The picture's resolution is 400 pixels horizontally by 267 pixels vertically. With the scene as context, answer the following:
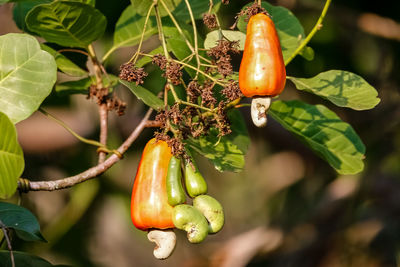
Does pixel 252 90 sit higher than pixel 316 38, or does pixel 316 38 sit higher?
pixel 252 90

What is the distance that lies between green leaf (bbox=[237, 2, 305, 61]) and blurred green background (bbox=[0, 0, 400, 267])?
0.94 meters

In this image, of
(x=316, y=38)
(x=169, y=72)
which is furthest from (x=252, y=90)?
(x=316, y=38)

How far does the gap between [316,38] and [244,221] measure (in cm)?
180

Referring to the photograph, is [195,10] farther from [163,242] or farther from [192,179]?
[163,242]

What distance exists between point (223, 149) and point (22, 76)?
0.46 metres

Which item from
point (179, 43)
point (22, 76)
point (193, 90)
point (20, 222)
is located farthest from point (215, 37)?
point (20, 222)

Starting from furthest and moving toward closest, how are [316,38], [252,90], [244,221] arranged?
[244,221] → [316,38] → [252,90]

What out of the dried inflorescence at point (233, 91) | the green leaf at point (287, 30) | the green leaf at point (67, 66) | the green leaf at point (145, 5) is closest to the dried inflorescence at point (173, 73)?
the dried inflorescence at point (233, 91)

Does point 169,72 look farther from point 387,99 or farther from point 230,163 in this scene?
point 387,99

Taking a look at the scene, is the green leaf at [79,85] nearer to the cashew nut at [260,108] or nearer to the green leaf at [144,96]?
the green leaf at [144,96]

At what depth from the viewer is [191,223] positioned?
0.97 meters

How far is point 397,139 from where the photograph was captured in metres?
3.08

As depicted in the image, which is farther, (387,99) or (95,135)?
(387,99)

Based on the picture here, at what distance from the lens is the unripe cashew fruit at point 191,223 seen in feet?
3.19
